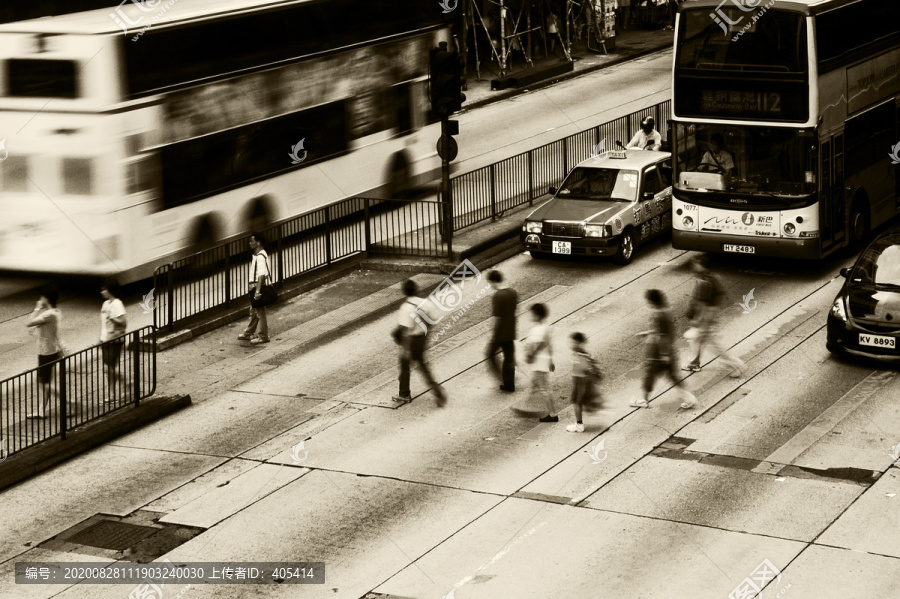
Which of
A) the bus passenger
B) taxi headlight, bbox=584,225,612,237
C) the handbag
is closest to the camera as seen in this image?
the handbag

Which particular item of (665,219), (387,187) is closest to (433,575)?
(665,219)

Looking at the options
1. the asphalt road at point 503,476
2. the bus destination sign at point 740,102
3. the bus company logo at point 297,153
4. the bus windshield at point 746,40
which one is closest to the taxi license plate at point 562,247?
the asphalt road at point 503,476

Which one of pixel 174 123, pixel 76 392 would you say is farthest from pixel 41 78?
pixel 76 392

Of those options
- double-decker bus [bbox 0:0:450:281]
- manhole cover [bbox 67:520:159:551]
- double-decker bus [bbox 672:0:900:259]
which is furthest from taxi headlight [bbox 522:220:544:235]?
manhole cover [bbox 67:520:159:551]

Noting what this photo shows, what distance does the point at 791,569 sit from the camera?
1198 cm

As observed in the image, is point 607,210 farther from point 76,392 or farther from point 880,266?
point 76,392

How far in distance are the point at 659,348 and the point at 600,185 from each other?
761 cm

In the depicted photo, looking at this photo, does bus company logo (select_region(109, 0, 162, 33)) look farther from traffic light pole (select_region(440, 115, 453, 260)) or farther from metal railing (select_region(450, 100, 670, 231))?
metal railing (select_region(450, 100, 670, 231))

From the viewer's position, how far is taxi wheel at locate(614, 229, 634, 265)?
22484 mm

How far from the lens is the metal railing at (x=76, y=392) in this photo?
51.8ft

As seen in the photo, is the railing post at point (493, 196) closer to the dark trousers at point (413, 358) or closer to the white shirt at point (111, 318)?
the dark trousers at point (413, 358)

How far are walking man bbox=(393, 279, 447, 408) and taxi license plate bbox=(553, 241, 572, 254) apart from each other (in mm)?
6337

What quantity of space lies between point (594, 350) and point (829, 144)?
5.41m

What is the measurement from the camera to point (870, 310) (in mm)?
17375
